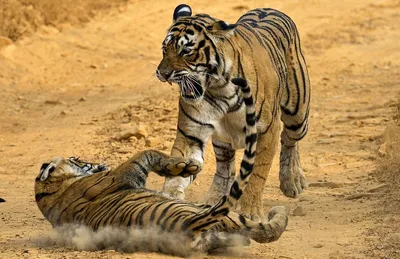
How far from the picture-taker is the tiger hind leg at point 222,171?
8000mm

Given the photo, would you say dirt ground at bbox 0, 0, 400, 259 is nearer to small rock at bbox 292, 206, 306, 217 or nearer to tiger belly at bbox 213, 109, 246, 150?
small rock at bbox 292, 206, 306, 217

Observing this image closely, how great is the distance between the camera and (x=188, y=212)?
5.96 meters

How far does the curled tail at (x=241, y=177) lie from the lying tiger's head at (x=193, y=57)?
1243 mm

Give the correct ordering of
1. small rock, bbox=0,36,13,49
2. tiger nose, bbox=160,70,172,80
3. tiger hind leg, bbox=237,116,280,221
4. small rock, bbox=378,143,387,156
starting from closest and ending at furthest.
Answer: tiger nose, bbox=160,70,172,80
tiger hind leg, bbox=237,116,280,221
small rock, bbox=378,143,387,156
small rock, bbox=0,36,13,49

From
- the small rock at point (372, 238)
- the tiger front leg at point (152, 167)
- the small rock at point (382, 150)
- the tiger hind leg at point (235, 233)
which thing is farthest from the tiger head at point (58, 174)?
the small rock at point (382, 150)

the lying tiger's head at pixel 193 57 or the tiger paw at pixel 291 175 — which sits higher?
the lying tiger's head at pixel 193 57

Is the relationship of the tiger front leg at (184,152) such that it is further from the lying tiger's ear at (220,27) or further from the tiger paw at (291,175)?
the tiger paw at (291,175)

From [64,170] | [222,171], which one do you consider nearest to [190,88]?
[64,170]

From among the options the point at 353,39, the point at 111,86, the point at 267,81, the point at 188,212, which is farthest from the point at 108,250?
the point at 353,39

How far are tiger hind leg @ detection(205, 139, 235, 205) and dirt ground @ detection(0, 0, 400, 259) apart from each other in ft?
1.18

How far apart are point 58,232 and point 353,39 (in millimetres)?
9298

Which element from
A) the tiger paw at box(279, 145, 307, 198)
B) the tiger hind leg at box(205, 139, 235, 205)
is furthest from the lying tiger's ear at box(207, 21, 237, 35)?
the tiger paw at box(279, 145, 307, 198)

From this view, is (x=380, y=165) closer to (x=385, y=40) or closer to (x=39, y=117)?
(x=39, y=117)

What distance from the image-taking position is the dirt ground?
7095 mm
